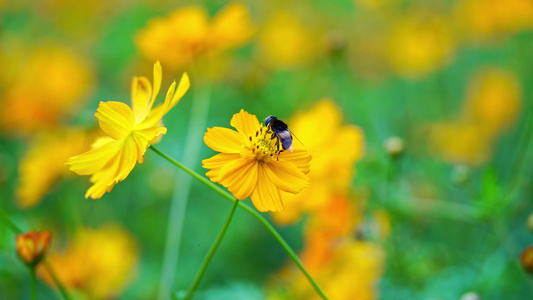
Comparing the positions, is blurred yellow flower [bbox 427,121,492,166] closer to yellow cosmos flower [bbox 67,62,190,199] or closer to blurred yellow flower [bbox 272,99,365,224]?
blurred yellow flower [bbox 272,99,365,224]

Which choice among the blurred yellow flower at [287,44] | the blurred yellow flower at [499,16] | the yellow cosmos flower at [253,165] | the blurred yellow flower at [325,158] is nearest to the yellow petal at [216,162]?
the yellow cosmos flower at [253,165]

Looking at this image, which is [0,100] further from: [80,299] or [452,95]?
[452,95]

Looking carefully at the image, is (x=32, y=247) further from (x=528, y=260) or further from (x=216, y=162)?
(x=528, y=260)

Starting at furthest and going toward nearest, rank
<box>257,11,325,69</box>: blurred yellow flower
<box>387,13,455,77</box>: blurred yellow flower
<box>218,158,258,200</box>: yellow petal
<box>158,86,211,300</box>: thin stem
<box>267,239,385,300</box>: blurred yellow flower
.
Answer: <box>257,11,325,69</box>: blurred yellow flower, <box>387,13,455,77</box>: blurred yellow flower, <box>267,239,385,300</box>: blurred yellow flower, <box>158,86,211,300</box>: thin stem, <box>218,158,258,200</box>: yellow petal

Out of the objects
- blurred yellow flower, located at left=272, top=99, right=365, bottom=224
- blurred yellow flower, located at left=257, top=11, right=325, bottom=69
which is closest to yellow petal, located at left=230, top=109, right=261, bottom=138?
blurred yellow flower, located at left=272, top=99, right=365, bottom=224

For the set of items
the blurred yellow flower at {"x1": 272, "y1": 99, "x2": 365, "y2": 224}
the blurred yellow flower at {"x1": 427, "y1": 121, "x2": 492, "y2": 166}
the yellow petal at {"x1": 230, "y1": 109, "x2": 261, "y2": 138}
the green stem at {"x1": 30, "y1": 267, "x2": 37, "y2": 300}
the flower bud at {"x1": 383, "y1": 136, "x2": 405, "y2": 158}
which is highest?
the blurred yellow flower at {"x1": 427, "y1": 121, "x2": 492, "y2": 166}

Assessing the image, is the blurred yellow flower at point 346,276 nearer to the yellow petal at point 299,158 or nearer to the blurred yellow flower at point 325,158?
the blurred yellow flower at point 325,158
